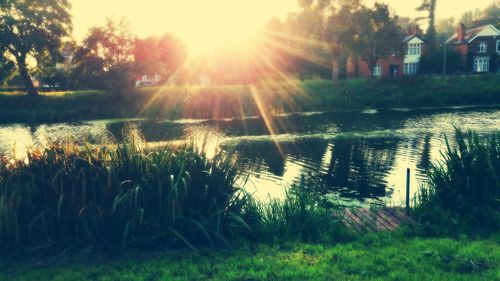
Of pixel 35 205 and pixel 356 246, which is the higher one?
pixel 35 205

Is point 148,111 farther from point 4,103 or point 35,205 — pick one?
A: point 35,205

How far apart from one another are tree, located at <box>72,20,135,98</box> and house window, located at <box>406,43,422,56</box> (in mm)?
49349

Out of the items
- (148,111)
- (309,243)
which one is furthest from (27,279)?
(148,111)

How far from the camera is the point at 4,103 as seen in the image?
4906 centimetres

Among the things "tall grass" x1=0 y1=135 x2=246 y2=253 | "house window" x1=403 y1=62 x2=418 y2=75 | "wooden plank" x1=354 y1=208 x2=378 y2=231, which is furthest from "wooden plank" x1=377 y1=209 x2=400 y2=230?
"house window" x1=403 y1=62 x2=418 y2=75

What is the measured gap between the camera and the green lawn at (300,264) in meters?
6.42

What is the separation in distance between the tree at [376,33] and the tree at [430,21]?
17.6m

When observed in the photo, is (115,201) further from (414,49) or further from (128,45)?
(414,49)

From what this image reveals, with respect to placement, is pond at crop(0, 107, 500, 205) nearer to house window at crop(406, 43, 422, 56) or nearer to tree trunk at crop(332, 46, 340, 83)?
tree trunk at crop(332, 46, 340, 83)

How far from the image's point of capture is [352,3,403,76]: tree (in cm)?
5169

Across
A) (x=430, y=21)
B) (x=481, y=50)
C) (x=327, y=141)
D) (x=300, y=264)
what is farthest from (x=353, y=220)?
(x=430, y=21)

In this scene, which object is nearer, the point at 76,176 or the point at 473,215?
the point at 76,176

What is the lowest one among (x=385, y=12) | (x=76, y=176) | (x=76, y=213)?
(x=76, y=213)

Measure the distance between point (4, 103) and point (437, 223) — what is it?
52.5 meters
